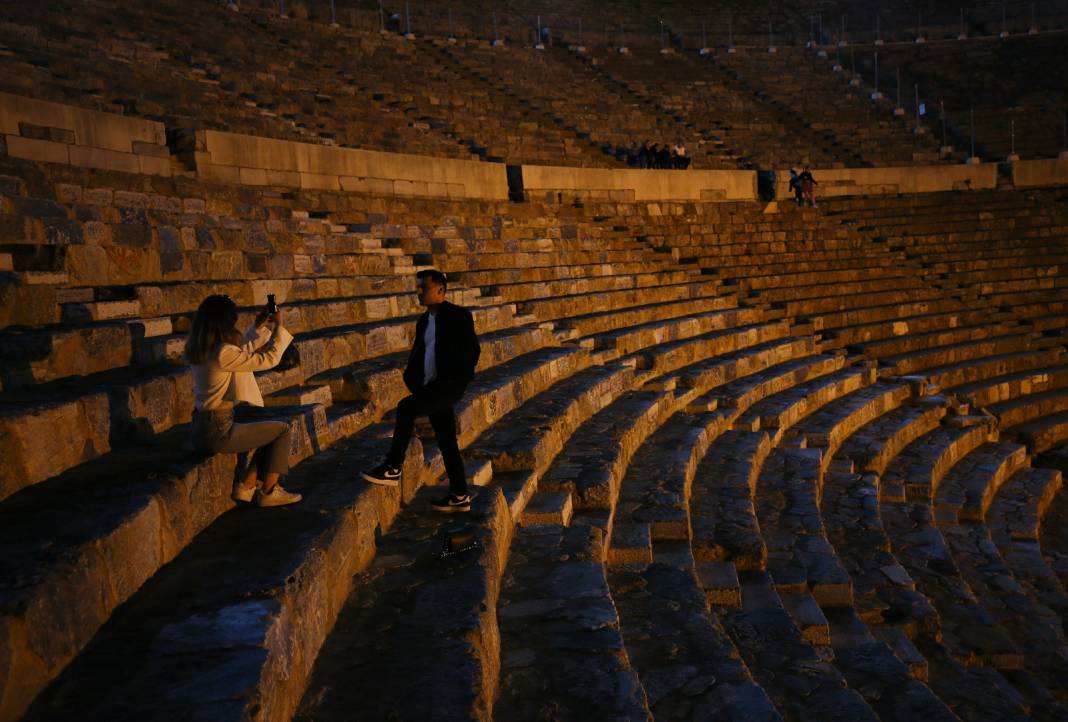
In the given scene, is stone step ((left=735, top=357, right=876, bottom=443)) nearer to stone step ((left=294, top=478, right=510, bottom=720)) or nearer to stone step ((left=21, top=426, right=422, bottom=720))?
stone step ((left=294, top=478, right=510, bottom=720))

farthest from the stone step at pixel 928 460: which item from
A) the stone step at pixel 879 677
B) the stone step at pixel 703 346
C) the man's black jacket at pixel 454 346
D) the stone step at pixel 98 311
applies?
the stone step at pixel 98 311

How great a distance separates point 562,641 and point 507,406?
323 centimetres

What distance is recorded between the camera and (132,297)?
5473 mm

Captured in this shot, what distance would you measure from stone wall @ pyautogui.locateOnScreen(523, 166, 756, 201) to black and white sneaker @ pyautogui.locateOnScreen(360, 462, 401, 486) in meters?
12.1

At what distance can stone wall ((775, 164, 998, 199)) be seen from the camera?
2072cm

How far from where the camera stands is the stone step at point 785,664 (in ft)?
12.8

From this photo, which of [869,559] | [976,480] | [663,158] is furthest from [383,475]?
[663,158]

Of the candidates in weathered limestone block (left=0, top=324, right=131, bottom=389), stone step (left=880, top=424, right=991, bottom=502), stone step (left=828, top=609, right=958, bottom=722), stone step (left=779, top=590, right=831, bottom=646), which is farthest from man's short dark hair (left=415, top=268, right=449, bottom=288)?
stone step (left=880, top=424, right=991, bottom=502)

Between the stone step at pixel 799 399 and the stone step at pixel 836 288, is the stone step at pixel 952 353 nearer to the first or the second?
the stone step at pixel 799 399

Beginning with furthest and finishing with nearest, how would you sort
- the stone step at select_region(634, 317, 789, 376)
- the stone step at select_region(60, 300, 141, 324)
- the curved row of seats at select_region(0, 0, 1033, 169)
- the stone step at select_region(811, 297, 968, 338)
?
the stone step at select_region(811, 297, 968, 338)
the curved row of seats at select_region(0, 0, 1033, 169)
the stone step at select_region(634, 317, 789, 376)
the stone step at select_region(60, 300, 141, 324)

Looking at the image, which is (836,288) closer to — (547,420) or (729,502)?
(729,502)

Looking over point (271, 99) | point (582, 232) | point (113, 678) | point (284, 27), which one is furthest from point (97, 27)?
point (113, 678)

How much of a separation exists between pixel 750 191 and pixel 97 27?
525 inches

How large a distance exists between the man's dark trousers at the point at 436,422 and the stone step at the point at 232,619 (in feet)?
1.00
